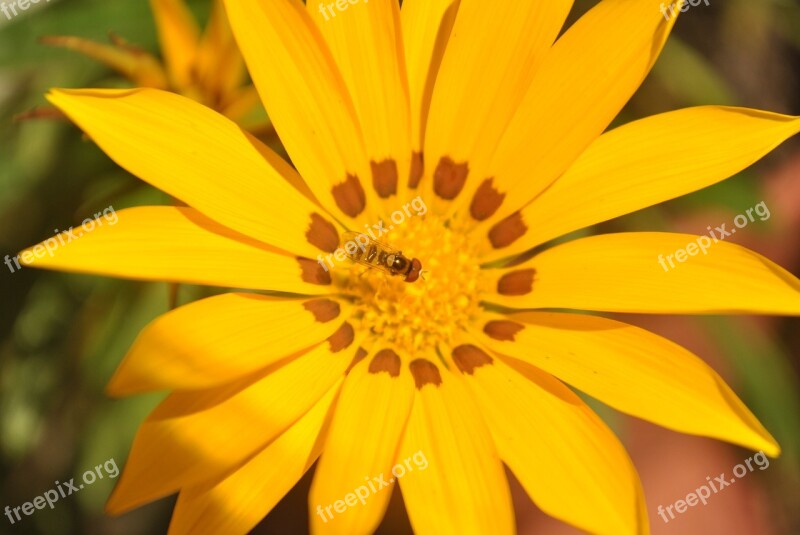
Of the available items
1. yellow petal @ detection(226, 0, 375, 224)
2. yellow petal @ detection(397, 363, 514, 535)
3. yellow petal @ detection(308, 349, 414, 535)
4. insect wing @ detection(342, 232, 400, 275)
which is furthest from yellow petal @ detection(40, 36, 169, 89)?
yellow petal @ detection(397, 363, 514, 535)

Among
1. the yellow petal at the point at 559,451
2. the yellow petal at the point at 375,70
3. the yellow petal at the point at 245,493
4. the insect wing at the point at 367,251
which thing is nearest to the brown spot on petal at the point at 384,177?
the yellow petal at the point at 375,70

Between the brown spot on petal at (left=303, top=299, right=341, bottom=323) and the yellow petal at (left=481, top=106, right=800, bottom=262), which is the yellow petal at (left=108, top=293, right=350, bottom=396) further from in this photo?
the yellow petal at (left=481, top=106, right=800, bottom=262)

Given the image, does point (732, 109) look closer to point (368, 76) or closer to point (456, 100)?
point (456, 100)

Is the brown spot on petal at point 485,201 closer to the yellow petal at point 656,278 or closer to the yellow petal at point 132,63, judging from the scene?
the yellow petal at point 656,278

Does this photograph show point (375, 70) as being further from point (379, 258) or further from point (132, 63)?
point (132, 63)

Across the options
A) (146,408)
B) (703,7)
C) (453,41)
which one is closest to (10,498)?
(146,408)

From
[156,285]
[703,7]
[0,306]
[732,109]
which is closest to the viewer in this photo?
[732,109]
